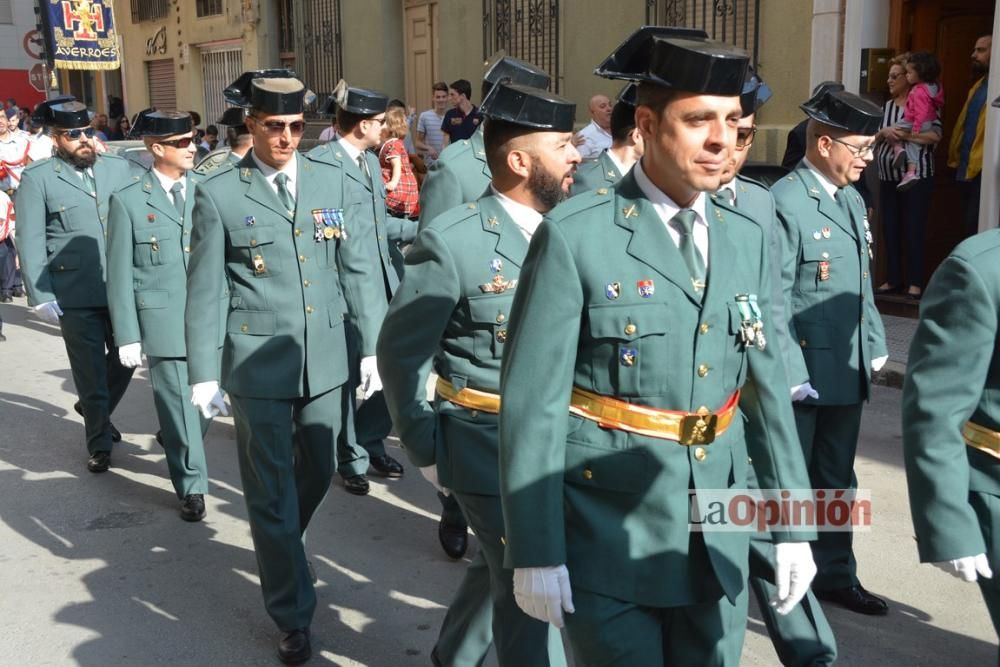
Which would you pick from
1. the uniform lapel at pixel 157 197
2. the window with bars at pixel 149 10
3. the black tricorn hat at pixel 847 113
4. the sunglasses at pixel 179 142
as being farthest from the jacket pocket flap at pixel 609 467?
the window with bars at pixel 149 10

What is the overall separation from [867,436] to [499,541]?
4354 millimetres

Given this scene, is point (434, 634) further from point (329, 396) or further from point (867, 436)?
point (867, 436)

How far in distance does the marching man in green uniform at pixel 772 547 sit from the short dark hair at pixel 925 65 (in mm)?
5481

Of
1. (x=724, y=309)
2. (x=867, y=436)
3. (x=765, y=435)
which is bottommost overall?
(x=867, y=436)

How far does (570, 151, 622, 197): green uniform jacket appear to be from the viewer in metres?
5.20

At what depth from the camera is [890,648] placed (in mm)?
4348

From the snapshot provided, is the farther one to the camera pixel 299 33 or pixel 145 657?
pixel 299 33

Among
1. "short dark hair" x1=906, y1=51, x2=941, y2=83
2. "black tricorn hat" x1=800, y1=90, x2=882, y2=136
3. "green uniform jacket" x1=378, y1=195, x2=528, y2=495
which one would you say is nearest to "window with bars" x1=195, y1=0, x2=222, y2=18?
"short dark hair" x1=906, y1=51, x2=941, y2=83

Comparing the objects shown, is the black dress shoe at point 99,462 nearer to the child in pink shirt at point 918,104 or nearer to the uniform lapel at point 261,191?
the uniform lapel at point 261,191

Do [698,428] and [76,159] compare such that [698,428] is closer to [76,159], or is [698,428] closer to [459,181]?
[459,181]

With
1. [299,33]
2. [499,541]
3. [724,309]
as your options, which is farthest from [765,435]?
[299,33]

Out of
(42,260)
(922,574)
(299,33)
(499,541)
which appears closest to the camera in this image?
(499,541)

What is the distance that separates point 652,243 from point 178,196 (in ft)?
14.2

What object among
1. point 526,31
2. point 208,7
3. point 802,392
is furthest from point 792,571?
point 208,7
